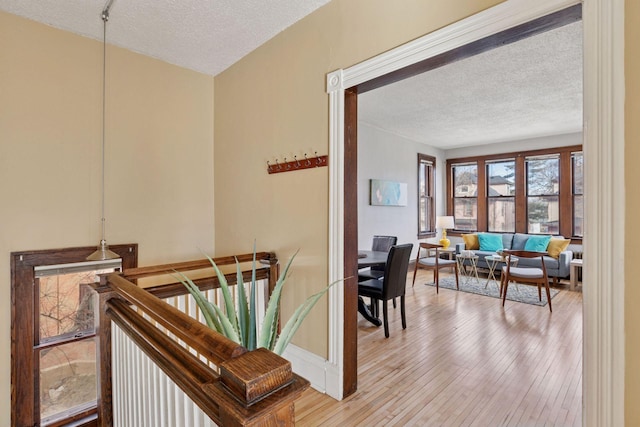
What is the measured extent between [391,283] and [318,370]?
1.25 m

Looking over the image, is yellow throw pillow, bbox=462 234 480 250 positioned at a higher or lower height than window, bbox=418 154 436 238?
lower

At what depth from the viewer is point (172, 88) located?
301cm

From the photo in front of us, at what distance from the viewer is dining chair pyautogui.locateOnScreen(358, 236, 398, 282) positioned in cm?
370

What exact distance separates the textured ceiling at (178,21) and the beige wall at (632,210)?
1732 millimetres

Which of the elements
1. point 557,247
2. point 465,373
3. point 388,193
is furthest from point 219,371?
point 557,247

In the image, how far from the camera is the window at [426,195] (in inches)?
264

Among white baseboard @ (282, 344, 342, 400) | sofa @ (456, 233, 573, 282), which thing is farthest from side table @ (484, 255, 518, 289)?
white baseboard @ (282, 344, 342, 400)

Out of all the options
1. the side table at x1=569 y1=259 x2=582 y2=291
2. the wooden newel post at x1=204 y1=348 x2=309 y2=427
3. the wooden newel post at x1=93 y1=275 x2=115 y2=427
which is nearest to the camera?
the wooden newel post at x1=204 y1=348 x2=309 y2=427

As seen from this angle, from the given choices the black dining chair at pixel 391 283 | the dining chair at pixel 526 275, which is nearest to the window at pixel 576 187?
the dining chair at pixel 526 275

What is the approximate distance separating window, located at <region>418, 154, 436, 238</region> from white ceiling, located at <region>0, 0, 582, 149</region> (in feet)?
5.12

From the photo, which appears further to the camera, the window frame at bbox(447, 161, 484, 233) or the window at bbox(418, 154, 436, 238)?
the window frame at bbox(447, 161, 484, 233)

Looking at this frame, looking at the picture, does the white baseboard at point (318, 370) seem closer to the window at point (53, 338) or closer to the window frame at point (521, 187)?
the window at point (53, 338)

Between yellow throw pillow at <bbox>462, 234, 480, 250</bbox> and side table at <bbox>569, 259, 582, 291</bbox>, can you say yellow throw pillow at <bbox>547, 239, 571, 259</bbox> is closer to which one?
side table at <bbox>569, 259, 582, 291</bbox>

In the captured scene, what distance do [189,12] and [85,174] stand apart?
1547mm
